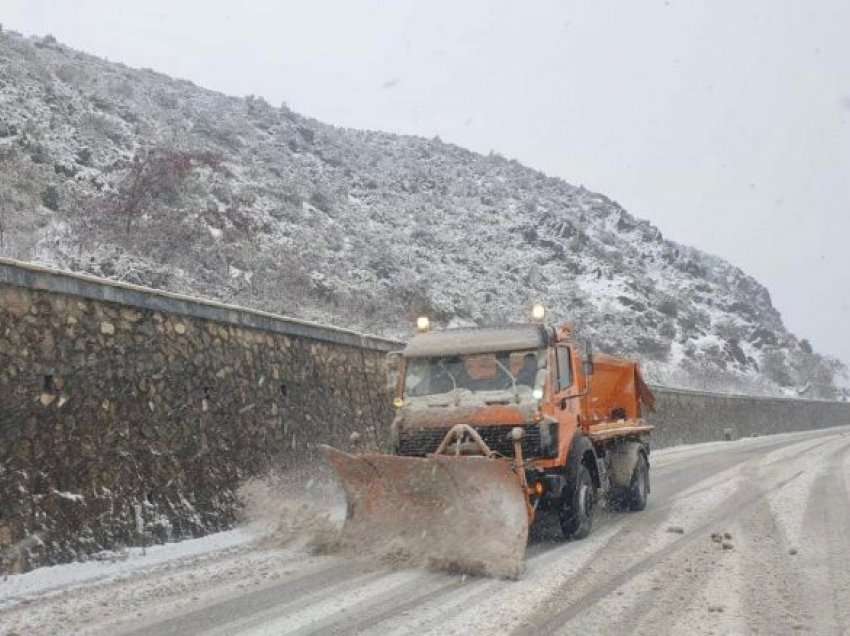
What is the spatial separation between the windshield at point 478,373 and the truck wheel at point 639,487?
3.38m

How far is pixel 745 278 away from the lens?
87312 mm

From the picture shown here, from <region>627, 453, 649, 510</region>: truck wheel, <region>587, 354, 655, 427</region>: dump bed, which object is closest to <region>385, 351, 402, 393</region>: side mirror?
<region>587, 354, 655, 427</region>: dump bed

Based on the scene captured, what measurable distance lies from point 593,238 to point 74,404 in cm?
5693

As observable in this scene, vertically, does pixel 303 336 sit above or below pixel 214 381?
above

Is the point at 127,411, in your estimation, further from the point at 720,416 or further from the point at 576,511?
the point at 720,416

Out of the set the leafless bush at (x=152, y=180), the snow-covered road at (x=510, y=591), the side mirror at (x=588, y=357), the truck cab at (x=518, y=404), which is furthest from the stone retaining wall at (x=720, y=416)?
the leafless bush at (x=152, y=180)

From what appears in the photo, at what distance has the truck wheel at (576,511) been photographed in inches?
334

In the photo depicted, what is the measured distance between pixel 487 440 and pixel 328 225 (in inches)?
1147

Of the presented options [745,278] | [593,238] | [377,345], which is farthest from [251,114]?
[745,278]

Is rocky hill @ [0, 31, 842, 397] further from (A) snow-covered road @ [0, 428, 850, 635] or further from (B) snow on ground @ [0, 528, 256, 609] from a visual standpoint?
(A) snow-covered road @ [0, 428, 850, 635]

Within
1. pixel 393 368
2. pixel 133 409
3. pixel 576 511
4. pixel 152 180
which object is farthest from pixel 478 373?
pixel 152 180

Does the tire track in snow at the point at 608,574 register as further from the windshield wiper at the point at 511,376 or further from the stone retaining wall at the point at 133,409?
the stone retaining wall at the point at 133,409

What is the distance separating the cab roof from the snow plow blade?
4.92 ft

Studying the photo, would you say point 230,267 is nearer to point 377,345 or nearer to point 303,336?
point 377,345
